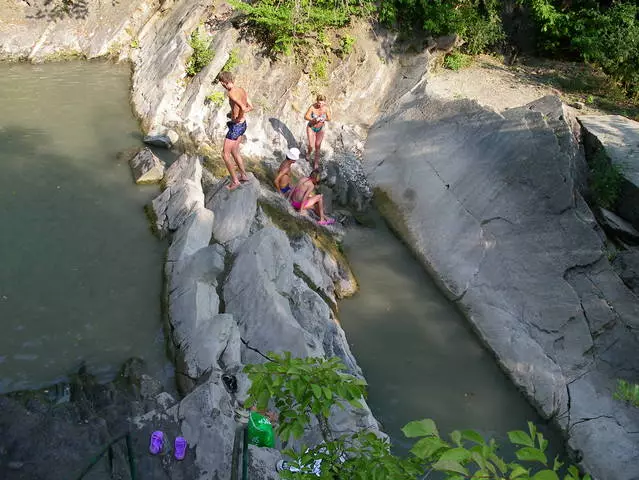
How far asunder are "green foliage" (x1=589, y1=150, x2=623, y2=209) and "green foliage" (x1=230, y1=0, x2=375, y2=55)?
5398mm

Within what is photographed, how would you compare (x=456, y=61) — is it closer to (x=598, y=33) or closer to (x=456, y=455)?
(x=598, y=33)

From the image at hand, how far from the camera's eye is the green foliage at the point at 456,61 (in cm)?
1191

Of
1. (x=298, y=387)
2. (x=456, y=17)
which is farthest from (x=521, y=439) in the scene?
(x=456, y=17)

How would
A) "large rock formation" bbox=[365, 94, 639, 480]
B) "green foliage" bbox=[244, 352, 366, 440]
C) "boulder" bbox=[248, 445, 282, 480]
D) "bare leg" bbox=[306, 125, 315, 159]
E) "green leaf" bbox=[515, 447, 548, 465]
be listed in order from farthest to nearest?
1. "bare leg" bbox=[306, 125, 315, 159]
2. "large rock formation" bbox=[365, 94, 639, 480]
3. "boulder" bbox=[248, 445, 282, 480]
4. "green foliage" bbox=[244, 352, 366, 440]
5. "green leaf" bbox=[515, 447, 548, 465]

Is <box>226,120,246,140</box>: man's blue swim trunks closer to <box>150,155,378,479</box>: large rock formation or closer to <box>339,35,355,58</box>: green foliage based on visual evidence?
<box>150,155,378,479</box>: large rock formation

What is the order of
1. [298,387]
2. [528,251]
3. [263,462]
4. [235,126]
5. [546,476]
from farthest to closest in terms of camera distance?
1. [235,126]
2. [528,251]
3. [263,462]
4. [298,387]
5. [546,476]

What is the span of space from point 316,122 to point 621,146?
5070mm

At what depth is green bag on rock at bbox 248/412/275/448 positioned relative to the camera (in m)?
4.68

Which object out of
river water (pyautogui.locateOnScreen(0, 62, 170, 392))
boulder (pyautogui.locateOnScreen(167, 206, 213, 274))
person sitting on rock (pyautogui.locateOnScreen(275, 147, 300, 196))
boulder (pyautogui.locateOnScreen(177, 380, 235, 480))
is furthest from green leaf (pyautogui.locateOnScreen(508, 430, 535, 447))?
person sitting on rock (pyautogui.locateOnScreen(275, 147, 300, 196))

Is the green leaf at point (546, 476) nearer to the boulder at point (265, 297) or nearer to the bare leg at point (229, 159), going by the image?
the boulder at point (265, 297)

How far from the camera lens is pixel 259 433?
15.4 ft

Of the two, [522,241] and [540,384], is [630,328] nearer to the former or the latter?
[540,384]

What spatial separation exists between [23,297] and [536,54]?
12.5 meters

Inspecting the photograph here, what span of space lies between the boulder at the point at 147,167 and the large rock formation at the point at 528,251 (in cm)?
383
